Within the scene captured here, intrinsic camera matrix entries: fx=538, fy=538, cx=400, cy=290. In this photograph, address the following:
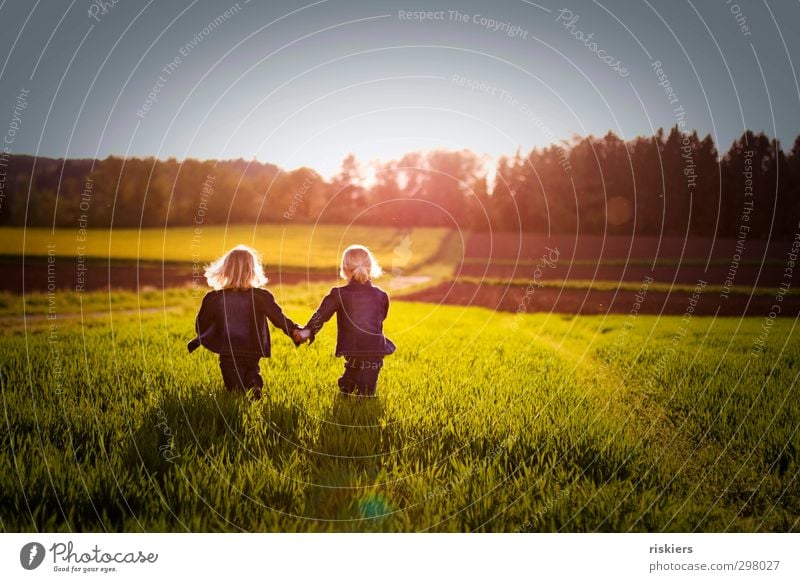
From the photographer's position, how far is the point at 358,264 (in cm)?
458

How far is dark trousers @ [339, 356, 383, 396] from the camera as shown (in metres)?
4.68

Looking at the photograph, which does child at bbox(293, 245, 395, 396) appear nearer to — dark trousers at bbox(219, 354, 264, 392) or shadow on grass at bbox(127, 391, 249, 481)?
dark trousers at bbox(219, 354, 264, 392)

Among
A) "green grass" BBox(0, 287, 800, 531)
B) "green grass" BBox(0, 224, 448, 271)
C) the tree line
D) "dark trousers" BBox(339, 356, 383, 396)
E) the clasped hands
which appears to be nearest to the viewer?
"green grass" BBox(0, 287, 800, 531)

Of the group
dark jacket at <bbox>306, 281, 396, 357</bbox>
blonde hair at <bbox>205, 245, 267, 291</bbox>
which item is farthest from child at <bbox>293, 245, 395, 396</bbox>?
blonde hair at <bbox>205, 245, 267, 291</bbox>

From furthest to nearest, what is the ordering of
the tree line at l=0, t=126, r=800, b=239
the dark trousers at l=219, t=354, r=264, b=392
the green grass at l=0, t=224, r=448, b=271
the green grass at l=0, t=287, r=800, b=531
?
the green grass at l=0, t=224, r=448, b=271 → the tree line at l=0, t=126, r=800, b=239 → the dark trousers at l=219, t=354, r=264, b=392 → the green grass at l=0, t=287, r=800, b=531

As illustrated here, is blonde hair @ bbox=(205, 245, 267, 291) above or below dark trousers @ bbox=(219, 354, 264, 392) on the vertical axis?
above

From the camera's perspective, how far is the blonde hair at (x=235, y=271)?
14.6 ft

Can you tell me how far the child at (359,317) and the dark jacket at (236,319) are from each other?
1.32 ft

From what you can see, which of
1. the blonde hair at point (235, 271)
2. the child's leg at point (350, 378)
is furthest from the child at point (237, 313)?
the child's leg at point (350, 378)

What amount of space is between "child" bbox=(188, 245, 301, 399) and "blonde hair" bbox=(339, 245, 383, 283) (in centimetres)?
65

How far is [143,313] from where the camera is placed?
916 cm

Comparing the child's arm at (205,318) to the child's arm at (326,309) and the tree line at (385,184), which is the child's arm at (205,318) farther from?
the tree line at (385,184)

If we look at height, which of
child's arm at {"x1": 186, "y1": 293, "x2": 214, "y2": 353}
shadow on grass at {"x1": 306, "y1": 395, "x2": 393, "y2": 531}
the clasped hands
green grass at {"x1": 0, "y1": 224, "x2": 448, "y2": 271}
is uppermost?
green grass at {"x1": 0, "y1": 224, "x2": 448, "y2": 271}
